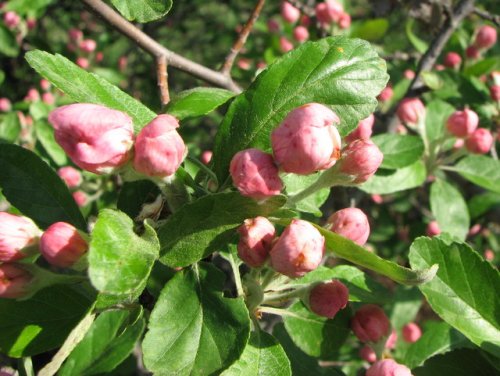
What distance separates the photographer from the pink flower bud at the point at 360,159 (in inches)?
35.1

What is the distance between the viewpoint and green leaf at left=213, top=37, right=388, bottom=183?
918 millimetres

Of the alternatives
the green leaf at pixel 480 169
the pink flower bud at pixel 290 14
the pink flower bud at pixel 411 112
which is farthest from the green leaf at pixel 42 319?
the pink flower bud at pixel 290 14

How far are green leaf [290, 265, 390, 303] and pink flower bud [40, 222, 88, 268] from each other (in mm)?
436

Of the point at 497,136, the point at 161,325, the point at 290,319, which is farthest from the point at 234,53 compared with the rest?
the point at 497,136

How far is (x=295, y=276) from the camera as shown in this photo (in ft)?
2.78

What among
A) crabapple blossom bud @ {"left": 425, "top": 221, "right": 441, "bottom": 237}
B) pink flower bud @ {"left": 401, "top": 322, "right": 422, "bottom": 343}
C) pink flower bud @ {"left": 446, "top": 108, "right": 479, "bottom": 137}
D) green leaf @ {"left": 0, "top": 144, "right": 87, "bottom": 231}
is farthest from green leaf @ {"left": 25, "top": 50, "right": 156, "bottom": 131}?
crabapple blossom bud @ {"left": 425, "top": 221, "right": 441, "bottom": 237}

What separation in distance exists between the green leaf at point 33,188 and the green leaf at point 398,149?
2.47 ft

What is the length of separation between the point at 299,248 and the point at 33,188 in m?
0.50

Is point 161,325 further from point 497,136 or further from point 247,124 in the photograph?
point 497,136

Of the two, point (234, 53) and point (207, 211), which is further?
point (234, 53)

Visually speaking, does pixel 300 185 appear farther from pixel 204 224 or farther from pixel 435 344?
pixel 435 344

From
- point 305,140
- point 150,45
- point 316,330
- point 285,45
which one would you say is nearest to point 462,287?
point 316,330

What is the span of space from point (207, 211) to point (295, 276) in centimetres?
17

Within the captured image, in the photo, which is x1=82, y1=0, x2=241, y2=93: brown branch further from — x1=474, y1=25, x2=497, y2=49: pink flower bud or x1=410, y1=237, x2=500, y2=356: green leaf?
x1=474, y1=25, x2=497, y2=49: pink flower bud
